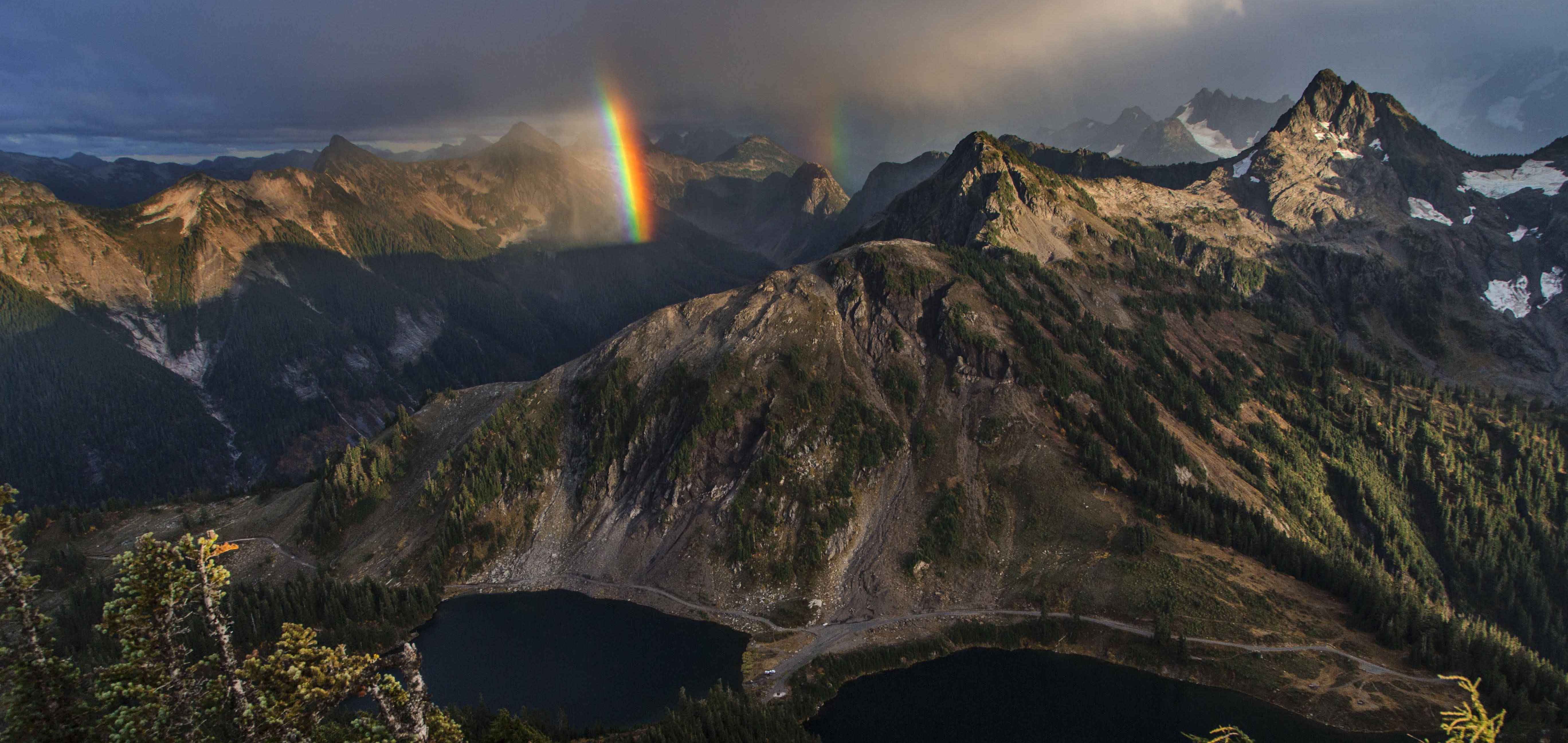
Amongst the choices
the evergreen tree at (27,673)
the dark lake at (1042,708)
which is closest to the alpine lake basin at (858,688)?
the dark lake at (1042,708)

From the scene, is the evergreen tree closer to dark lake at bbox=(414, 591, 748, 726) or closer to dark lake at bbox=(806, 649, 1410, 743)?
dark lake at bbox=(414, 591, 748, 726)

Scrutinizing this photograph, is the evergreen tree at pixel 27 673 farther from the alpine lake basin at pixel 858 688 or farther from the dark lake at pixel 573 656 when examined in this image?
Result: the dark lake at pixel 573 656

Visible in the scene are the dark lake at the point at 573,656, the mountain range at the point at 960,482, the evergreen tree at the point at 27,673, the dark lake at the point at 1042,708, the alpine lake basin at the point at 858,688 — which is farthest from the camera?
the mountain range at the point at 960,482

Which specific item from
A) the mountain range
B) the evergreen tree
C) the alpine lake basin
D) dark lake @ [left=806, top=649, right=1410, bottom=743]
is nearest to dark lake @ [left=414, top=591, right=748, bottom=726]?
the alpine lake basin

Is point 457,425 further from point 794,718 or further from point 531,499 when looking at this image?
point 794,718

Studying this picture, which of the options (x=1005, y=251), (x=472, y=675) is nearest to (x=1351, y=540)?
(x=1005, y=251)

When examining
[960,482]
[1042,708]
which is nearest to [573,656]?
[1042,708]
